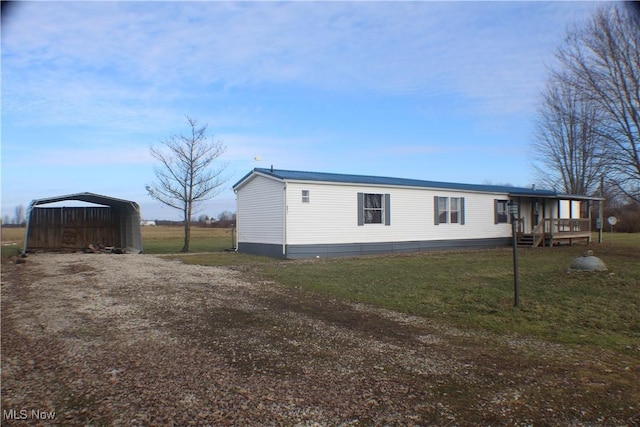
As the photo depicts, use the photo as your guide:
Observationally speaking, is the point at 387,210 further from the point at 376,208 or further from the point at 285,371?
the point at 285,371

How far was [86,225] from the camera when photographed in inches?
826

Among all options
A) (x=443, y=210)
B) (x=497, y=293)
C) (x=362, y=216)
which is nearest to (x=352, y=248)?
(x=362, y=216)

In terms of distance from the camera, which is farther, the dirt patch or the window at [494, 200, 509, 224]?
the window at [494, 200, 509, 224]

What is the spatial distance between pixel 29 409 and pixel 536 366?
14.3 ft

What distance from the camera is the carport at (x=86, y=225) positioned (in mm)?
19327

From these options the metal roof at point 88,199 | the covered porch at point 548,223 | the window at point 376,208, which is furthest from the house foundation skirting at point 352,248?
the metal roof at point 88,199

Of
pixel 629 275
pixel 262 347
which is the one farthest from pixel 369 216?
pixel 262 347

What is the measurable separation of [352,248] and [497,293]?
9230 mm

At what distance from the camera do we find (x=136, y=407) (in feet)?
11.1

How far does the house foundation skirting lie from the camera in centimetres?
1638

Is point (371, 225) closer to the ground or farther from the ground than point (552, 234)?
farther from the ground

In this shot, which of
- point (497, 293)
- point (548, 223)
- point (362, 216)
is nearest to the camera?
point (497, 293)

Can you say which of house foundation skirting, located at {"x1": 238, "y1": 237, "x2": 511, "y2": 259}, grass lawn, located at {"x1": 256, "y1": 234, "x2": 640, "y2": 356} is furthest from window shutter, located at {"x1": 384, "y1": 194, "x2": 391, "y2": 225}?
grass lawn, located at {"x1": 256, "y1": 234, "x2": 640, "y2": 356}

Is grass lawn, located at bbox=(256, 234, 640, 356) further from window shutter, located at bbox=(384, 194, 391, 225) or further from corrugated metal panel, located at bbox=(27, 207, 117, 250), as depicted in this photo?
corrugated metal panel, located at bbox=(27, 207, 117, 250)
